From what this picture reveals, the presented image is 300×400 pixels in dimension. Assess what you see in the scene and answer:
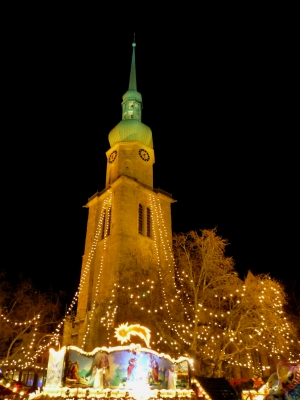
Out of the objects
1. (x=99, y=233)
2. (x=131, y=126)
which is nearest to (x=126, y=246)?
(x=99, y=233)

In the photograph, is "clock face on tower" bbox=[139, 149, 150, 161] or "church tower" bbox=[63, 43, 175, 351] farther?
"clock face on tower" bbox=[139, 149, 150, 161]

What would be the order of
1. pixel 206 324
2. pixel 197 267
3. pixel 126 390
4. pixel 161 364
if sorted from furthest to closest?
pixel 206 324 < pixel 197 267 < pixel 161 364 < pixel 126 390

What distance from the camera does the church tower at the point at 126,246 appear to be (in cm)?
2580

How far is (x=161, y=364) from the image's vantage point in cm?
1634

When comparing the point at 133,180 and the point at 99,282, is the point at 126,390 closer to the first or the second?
the point at 99,282

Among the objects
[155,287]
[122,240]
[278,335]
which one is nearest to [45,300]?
[122,240]

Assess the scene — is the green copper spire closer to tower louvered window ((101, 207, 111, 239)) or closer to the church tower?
the church tower

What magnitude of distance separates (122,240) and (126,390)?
17.6 metres

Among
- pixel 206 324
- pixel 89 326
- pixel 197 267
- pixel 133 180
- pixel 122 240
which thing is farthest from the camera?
pixel 133 180

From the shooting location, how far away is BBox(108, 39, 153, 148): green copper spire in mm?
40094

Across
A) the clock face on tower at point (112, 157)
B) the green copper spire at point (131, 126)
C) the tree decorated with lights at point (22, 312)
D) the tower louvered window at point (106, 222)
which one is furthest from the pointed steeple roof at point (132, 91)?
the tree decorated with lights at point (22, 312)

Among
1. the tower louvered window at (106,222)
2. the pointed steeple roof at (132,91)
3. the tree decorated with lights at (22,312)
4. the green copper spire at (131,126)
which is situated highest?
the pointed steeple roof at (132,91)

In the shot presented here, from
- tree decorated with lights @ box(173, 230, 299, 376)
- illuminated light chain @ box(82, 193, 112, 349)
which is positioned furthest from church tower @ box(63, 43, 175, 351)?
tree decorated with lights @ box(173, 230, 299, 376)

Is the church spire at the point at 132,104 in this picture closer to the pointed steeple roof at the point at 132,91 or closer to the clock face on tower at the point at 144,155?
the pointed steeple roof at the point at 132,91
